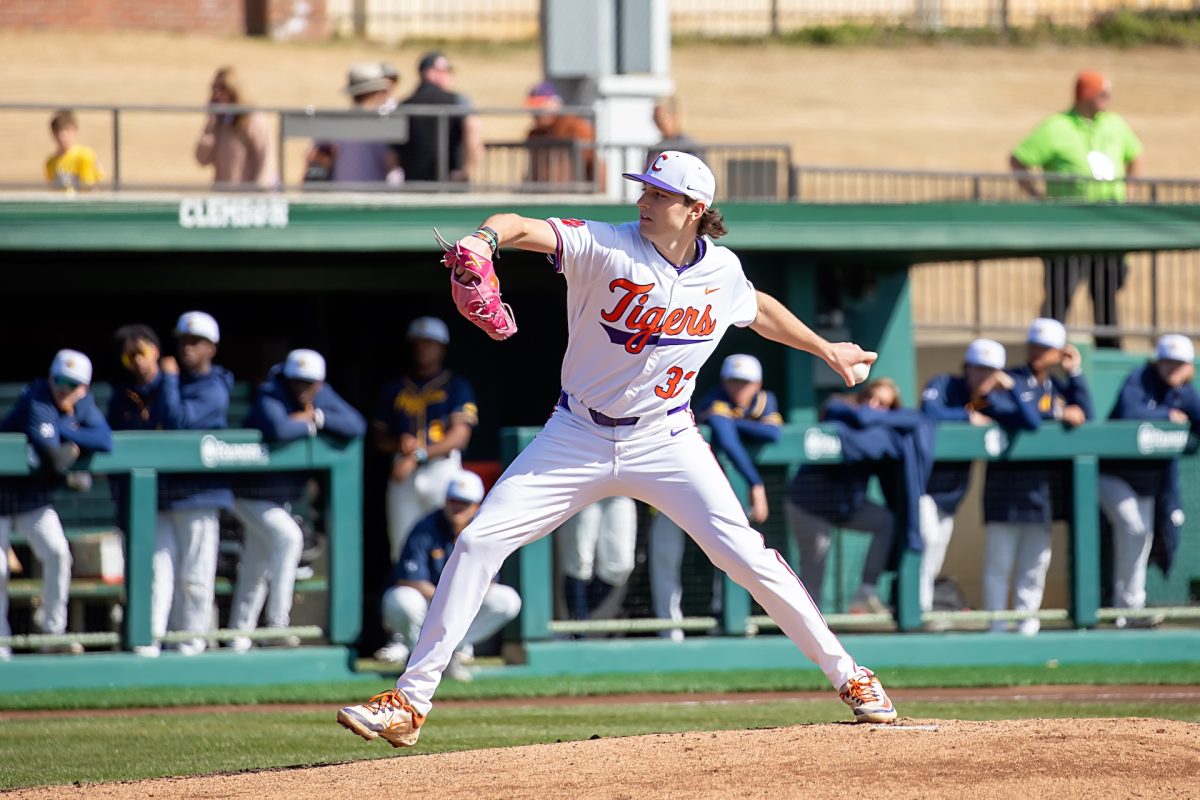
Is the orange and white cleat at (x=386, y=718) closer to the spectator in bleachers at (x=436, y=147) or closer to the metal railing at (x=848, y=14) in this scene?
the spectator in bleachers at (x=436, y=147)

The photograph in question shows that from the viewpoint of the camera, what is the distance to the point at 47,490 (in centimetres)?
941

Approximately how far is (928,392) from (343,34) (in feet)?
65.0

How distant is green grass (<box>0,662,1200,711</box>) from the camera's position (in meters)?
9.09

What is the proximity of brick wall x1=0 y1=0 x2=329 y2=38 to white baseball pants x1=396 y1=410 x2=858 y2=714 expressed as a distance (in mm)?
21999

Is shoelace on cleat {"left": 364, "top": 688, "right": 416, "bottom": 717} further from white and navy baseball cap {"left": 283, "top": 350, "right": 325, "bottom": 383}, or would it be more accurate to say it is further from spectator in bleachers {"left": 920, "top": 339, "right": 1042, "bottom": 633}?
spectator in bleachers {"left": 920, "top": 339, "right": 1042, "bottom": 633}

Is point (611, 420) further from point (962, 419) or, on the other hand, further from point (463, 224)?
point (463, 224)

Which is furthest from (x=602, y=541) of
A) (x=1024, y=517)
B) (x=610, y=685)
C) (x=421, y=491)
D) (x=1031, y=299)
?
(x=1031, y=299)

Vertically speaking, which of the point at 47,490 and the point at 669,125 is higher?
the point at 669,125

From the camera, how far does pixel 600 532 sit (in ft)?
33.1

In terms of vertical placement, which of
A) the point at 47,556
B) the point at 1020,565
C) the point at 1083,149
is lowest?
the point at 1020,565

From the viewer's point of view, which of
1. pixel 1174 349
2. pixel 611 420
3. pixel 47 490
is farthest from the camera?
pixel 1174 349

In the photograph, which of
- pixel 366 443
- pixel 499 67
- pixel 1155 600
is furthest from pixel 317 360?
pixel 499 67

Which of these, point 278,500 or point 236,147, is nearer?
point 278,500

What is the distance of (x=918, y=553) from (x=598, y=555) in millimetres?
1840
